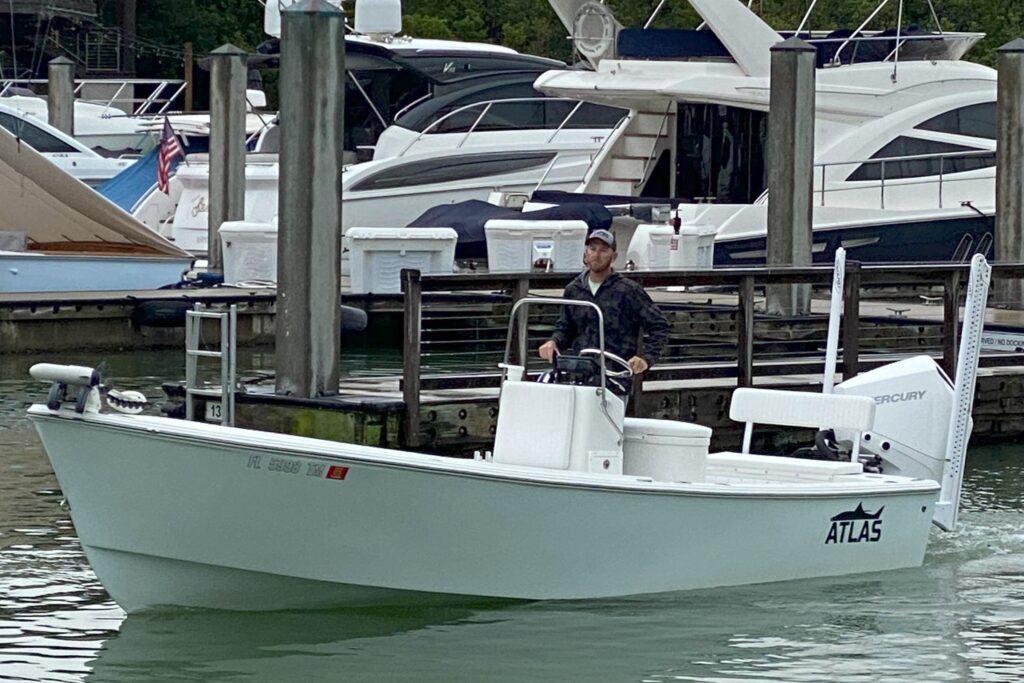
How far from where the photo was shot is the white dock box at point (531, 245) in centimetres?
2130

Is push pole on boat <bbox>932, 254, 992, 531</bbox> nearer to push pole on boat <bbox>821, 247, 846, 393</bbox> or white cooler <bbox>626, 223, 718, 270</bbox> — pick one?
push pole on boat <bbox>821, 247, 846, 393</bbox>

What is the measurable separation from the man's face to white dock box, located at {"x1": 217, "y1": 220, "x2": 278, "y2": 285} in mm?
11995

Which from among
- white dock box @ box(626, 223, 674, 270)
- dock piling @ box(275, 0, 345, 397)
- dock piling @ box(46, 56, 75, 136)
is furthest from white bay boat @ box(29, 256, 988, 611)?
dock piling @ box(46, 56, 75, 136)

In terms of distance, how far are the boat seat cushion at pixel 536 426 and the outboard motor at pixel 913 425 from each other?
6.76ft

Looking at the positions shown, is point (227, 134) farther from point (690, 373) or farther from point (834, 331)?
point (834, 331)

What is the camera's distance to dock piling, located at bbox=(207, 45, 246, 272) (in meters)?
22.9

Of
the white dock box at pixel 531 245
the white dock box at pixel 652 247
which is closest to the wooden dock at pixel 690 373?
the white dock box at pixel 652 247

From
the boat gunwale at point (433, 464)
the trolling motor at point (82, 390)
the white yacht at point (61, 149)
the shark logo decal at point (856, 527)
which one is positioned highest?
the white yacht at point (61, 149)

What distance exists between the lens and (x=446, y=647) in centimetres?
970

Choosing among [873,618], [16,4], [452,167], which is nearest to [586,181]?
[452,167]

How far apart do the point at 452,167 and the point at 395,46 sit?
14.0 ft

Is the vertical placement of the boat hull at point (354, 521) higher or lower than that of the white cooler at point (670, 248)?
lower

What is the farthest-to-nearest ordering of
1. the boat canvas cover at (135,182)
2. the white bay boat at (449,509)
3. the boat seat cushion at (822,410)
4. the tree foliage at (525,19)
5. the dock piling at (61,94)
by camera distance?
the tree foliage at (525,19)
the dock piling at (61,94)
the boat canvas cover at (135,182)
the boat seat cushion at (822,410)
the white bay boat at (449,509)

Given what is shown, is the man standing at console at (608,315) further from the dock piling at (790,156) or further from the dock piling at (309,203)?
the dock piling at (790,156)
